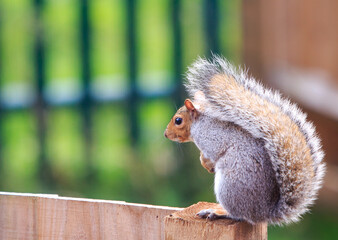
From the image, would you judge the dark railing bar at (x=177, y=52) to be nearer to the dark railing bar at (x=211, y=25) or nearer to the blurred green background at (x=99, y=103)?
the blurred green background at (x=99, y=103)

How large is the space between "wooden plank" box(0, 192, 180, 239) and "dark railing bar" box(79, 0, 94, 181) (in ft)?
7.98

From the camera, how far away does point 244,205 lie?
157cm

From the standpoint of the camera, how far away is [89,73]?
13.5ft

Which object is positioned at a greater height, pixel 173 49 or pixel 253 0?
pixel 253 0

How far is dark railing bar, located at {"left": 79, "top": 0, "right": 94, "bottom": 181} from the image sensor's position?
4.07m

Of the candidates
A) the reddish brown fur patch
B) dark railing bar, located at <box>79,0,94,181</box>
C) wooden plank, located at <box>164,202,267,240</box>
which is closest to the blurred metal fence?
dark railing bar, located at <box>79,0,94,181</box>

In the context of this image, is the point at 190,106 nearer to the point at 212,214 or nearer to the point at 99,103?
the point at 212,214

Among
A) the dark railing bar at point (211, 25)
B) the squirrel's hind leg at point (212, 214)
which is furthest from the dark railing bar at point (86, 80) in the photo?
the squirrel's hind leg at point (212, 214)

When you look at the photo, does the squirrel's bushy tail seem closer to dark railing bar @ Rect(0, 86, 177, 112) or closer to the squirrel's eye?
the squirrel's eye

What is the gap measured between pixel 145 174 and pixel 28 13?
3.69 feet

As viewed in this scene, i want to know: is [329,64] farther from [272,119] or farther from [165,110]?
[272,119]

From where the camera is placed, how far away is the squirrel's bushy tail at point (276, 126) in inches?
63.9

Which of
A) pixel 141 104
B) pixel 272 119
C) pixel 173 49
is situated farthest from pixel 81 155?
pixel 272 119

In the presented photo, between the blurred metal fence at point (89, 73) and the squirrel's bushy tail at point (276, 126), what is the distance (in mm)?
2371
